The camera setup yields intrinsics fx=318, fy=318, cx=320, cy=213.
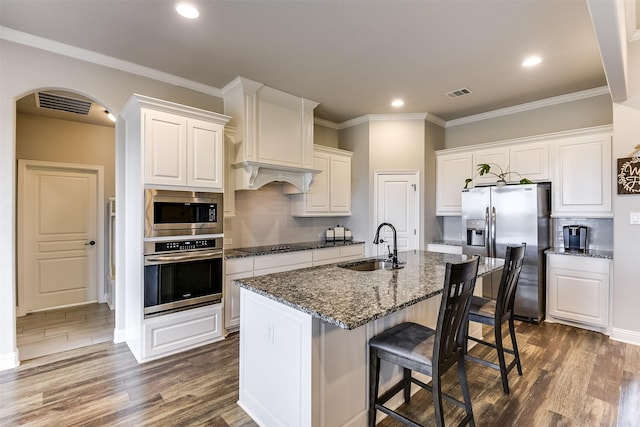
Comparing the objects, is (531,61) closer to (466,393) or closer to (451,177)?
(451,177)

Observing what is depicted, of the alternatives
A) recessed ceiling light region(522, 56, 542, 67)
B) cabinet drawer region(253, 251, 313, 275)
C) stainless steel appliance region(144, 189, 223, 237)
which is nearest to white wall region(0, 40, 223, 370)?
stainless steel appliance region(144, 189, 223, 237)

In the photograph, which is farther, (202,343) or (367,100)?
(367,100)

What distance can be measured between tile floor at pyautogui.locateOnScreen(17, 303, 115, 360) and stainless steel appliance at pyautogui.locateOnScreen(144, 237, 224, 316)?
98 cm

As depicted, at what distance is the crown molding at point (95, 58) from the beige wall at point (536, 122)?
152 inches

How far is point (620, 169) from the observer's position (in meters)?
3.22

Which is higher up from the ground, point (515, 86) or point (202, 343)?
point (515, 86)

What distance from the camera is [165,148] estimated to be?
117 inches

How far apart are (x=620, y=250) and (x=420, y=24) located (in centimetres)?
303

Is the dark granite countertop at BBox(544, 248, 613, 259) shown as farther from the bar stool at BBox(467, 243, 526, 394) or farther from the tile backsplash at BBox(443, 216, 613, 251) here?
the bar stool at BBox(467, 243, 526, 394)

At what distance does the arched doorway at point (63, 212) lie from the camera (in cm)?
416

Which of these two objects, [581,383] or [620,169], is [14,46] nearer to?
[581,383]

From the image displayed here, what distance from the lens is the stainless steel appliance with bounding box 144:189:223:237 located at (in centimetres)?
290

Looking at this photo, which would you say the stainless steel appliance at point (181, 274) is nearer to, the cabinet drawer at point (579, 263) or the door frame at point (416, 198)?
the door frame at point (416, 198)

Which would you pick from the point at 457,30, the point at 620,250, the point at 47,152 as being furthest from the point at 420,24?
the point at 47,152
